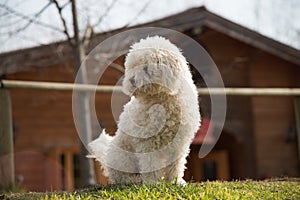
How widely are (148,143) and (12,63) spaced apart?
22.1 feet

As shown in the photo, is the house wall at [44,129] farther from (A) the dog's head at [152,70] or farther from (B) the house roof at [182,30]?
(A) the dog's head at [152,70]

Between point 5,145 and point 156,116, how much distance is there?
73.5 inches

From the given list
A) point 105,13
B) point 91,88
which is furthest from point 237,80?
point 91,88

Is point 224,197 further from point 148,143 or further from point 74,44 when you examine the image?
point 74,44

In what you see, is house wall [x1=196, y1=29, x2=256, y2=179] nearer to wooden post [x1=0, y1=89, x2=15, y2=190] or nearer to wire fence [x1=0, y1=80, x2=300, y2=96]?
wire fence [x1=0, y1=80, x2=300, y2=96]

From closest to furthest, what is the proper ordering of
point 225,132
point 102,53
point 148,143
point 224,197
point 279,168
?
point 224,197 → point 148,143 → point 102,53 → point 279,168 → point 225,132

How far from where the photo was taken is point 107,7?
8.14 m

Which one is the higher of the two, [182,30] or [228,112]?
[182,30]

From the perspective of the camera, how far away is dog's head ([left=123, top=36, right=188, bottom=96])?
3.94 metres

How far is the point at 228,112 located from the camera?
15.3 meters

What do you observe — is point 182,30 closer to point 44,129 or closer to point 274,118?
point 44,129

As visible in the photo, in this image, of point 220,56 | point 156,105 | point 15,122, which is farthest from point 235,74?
point 156,105

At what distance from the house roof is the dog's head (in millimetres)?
5491

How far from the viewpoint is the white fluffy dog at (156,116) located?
398cm
